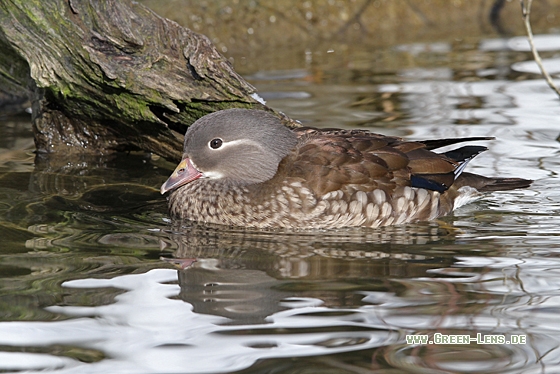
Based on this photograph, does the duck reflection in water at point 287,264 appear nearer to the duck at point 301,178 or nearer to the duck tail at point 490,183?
the duck at point 301,178

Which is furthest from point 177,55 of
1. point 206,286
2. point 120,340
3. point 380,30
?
point 380,30

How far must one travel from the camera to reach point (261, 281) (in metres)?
5.02

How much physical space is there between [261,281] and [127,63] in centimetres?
269

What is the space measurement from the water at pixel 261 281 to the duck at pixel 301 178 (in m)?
0.18

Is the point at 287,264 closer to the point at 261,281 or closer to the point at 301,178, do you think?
the point at 261,281

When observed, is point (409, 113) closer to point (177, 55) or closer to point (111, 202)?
point (177, 55)

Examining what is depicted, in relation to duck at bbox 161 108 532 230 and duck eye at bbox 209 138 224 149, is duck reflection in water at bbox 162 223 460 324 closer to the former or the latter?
duck at bbox 161 108 532 230

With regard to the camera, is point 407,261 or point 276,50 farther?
point 276,50

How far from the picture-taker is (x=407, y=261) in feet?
17.6

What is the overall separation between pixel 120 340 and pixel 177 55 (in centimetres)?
339

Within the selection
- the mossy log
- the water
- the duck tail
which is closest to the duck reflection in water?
the water

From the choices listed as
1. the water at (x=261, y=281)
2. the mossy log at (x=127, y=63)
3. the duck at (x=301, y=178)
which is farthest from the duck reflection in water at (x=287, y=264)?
the mossy log at (x=127, y=63)

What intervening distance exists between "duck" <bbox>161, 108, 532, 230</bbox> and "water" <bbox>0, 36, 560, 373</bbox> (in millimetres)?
184

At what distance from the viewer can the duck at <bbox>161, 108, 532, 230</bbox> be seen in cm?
621
